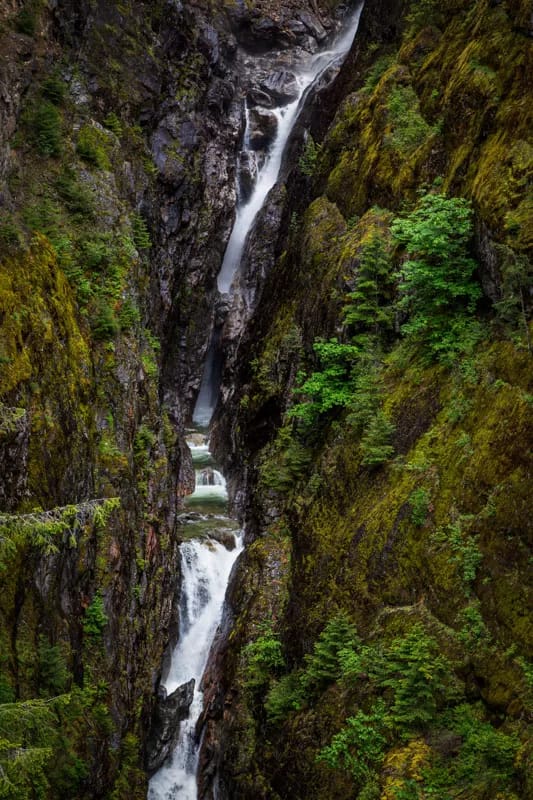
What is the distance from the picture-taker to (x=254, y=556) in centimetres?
1509

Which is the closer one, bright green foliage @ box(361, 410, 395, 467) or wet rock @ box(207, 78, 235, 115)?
bright green foliage @ box(361, 410, 395, 467)

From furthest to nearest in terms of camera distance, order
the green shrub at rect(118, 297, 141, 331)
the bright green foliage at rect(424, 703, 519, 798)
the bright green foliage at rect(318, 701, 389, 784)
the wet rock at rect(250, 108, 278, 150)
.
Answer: the wet rock at rect(250, 108, 278, 150)
the green shrub at rect(118, 297, 141, 331)
the bright green foliage at rect(318, 701, 389, 784)
the bright green foliage at rect(424, 703, 519, 798)

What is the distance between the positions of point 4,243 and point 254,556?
9.37 metres

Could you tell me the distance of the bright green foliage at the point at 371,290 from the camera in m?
14.0

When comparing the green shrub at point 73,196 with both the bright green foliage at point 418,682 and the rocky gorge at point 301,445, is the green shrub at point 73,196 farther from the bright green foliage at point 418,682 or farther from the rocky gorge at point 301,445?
the bright green foliage at point 418,682

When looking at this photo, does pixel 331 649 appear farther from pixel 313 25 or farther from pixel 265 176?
pixel 313 25

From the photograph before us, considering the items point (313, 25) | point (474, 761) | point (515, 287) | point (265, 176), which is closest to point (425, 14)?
point (515, 287)

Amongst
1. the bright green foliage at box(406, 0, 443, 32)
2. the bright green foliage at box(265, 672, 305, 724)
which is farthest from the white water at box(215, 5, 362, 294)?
the bright green foliage at box(265, 672, 305, 724)

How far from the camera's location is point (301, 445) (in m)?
15.3

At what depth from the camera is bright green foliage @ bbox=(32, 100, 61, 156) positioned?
15.5m

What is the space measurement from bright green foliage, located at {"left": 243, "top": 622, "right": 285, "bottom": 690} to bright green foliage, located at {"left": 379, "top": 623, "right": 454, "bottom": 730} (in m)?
3.90

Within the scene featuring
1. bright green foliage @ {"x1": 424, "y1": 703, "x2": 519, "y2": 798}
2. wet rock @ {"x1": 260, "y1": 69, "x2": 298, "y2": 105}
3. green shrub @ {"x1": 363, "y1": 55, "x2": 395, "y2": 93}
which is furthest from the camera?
wet rock @ {"x1": 260, "y1": 69, "x2": 298, "y2": 105}

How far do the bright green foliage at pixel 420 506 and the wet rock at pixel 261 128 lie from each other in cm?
2733

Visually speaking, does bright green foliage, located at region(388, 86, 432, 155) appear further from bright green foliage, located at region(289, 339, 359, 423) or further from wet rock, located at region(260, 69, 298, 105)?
wet rock, located at region(260, 69, 298, 105)
